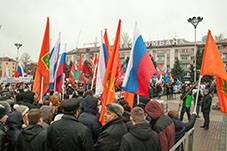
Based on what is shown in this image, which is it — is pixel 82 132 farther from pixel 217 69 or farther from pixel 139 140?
pixel 217 69

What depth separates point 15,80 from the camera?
520 inches

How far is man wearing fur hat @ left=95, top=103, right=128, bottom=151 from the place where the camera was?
8.48ft

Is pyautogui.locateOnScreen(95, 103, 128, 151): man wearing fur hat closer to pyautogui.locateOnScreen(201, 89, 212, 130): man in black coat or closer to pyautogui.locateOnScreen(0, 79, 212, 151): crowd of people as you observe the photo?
pyautogui.locateOnScreen(0, 79, 212, 151): crowd of people

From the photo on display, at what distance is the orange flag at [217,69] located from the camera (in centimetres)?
434

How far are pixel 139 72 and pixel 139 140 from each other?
2565mm

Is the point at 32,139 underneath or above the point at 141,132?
underneath

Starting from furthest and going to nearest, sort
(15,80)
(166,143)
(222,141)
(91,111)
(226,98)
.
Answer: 1. (15,80)
2. (222,141)
3. (226,98)
4. (91,111)
5. (166,143)

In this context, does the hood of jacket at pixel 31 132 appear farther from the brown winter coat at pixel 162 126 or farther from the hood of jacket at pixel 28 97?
the hood of jacket at pixel 28 97

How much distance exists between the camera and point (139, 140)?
2.37 metres

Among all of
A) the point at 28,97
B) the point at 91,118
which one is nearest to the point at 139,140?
the point at 91,118

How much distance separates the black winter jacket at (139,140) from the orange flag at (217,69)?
290 centimetres

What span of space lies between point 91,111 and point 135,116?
1180 mm

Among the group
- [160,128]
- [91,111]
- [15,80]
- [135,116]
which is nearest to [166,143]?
[160,128]

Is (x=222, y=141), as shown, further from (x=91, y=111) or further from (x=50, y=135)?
(x=50, y=135)
